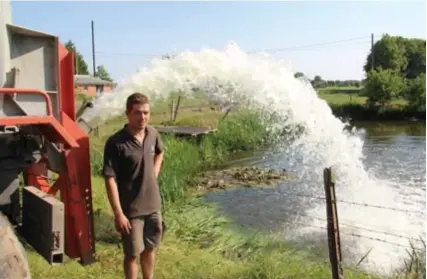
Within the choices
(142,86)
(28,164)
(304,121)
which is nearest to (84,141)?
(28,164)

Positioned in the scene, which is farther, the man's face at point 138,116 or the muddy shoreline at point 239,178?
the muddy shoreline at point 239,178

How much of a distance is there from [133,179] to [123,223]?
0.40m

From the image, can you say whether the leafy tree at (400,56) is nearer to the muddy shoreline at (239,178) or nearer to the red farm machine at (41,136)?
the muddy shoreline at (239,178)

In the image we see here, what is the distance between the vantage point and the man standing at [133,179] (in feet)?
14.9

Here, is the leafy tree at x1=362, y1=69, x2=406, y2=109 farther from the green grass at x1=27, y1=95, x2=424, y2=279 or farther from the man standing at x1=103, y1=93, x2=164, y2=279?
the man standing at x1=103, y1=93, x2=164, y2=279

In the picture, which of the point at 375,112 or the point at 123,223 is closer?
the point at 123,223

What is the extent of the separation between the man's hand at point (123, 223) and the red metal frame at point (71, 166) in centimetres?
72

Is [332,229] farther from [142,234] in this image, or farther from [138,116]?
[138,116]

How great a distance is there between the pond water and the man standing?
125 inches

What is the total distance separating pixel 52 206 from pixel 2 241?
2.08ft

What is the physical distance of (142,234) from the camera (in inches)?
188

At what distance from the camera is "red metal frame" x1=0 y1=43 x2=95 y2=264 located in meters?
5.04

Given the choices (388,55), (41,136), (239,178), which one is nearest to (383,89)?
(239,178)

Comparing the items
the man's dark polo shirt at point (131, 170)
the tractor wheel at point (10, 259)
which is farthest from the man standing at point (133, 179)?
the tractor wheel at point (10, 259)
